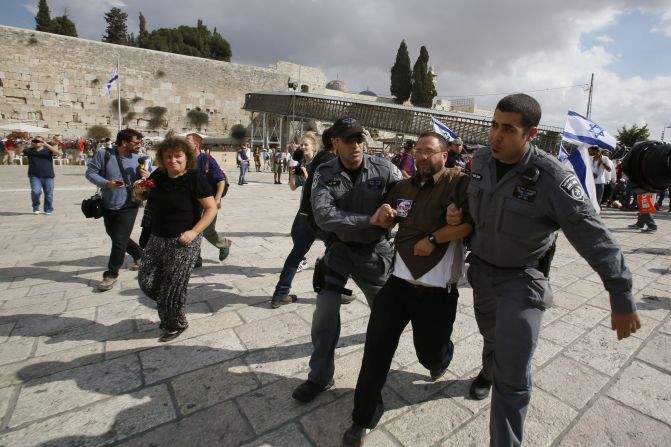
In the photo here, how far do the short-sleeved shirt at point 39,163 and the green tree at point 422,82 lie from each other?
157 ft

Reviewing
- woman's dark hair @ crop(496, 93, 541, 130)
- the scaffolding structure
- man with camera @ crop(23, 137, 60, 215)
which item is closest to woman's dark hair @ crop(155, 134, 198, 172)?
woman's dark hair @ crop(496, 93, 541, 130)

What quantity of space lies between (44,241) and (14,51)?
34.8m

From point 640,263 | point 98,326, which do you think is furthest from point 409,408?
point 640,263

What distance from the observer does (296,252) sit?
3.52m

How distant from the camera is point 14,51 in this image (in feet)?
96.7

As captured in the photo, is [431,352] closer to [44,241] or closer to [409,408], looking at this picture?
[409,408]

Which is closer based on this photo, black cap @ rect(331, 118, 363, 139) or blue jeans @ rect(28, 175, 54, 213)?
black cap @ rect(331, 118, 363, 139)

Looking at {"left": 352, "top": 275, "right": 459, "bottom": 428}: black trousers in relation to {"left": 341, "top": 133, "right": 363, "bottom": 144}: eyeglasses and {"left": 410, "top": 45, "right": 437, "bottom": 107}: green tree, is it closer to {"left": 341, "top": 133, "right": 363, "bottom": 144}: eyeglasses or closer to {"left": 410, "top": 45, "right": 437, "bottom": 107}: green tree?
{"left": 341, "top": 133, "right": 363, "bottom": 144}: eyeglasses

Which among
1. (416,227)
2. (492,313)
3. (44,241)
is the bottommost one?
(44,241)

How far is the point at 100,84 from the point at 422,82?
3773 cm

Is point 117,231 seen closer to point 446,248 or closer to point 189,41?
point 446,248

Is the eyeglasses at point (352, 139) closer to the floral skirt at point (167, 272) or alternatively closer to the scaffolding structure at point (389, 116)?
the floral skirt at point (167, 272)

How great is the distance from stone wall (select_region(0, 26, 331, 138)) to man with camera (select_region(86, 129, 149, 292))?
1276 inches

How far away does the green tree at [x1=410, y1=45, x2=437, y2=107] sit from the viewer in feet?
160
